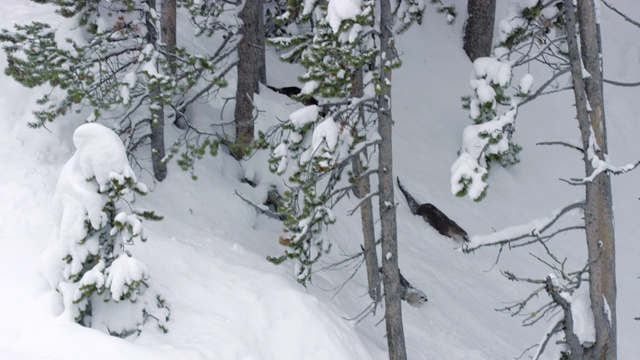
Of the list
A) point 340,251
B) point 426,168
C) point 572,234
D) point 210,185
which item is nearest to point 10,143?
point 210,185

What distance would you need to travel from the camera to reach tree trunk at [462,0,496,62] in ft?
64.4

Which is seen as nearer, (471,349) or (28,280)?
(28,280)

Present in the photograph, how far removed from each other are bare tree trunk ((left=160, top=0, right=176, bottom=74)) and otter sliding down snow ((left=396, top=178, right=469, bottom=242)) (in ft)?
22.0

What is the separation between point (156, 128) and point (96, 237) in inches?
166

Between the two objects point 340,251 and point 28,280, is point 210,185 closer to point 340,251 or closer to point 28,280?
point 340,251

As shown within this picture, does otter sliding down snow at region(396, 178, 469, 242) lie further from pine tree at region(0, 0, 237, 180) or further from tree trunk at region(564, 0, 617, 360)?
tree trunk at region(564, 0, 617, 360)

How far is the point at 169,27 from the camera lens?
12477mm

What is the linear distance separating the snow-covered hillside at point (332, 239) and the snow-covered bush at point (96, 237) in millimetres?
314

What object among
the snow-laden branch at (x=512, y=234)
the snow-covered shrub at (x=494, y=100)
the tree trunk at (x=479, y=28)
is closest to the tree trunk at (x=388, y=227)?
the snow-covered shrub at (x=494, y=100)

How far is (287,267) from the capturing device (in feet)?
36.1

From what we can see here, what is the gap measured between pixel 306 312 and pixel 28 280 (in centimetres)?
358

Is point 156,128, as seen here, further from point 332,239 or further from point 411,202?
point 411,202

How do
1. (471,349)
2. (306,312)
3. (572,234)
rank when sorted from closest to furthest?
(306,312) < (471,349) < (572,234)

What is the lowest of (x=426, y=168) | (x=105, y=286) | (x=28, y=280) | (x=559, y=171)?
(x=28, y=280)
